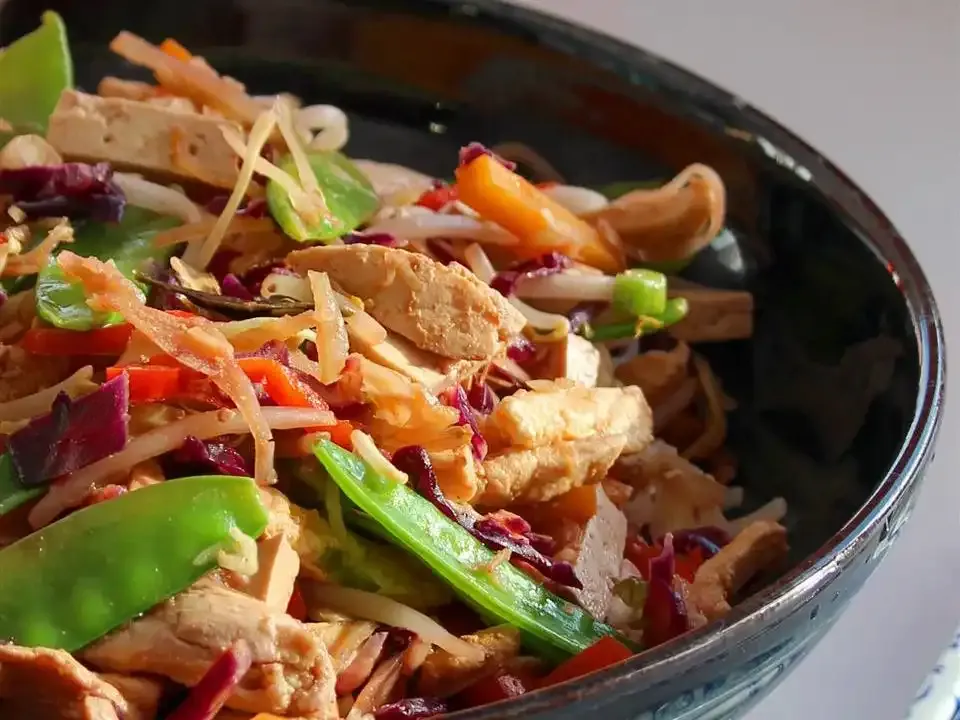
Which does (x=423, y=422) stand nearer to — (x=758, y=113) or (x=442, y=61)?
(x=758, y=113)

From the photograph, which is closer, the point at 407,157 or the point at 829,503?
the point at 829,503

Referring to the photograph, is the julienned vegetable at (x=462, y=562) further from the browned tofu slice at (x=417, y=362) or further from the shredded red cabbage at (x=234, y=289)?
the shredded red cabbage at (x=234, y=289)

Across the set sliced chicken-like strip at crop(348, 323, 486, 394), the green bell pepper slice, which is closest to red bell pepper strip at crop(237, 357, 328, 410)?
sliced chicken-like strip at crop(348, 323, 486, 394)

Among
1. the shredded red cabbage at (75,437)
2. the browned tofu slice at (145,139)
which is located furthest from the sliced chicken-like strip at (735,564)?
the browned tofu slice at (145,139)

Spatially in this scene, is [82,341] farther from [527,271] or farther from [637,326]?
[637,326]

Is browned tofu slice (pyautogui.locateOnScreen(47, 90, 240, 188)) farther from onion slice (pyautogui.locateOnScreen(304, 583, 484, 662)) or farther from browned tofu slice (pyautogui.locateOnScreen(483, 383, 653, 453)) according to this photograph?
onion slice (pyautogui.locateOnScreen(304, 583, 484, 662))

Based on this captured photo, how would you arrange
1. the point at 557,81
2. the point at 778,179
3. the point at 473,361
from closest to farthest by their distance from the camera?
the point at 473,361
the point at 778,179
the point at 557,81

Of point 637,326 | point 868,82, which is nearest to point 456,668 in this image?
point 637,326

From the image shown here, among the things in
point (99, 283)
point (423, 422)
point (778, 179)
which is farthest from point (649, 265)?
point (99, 283)
